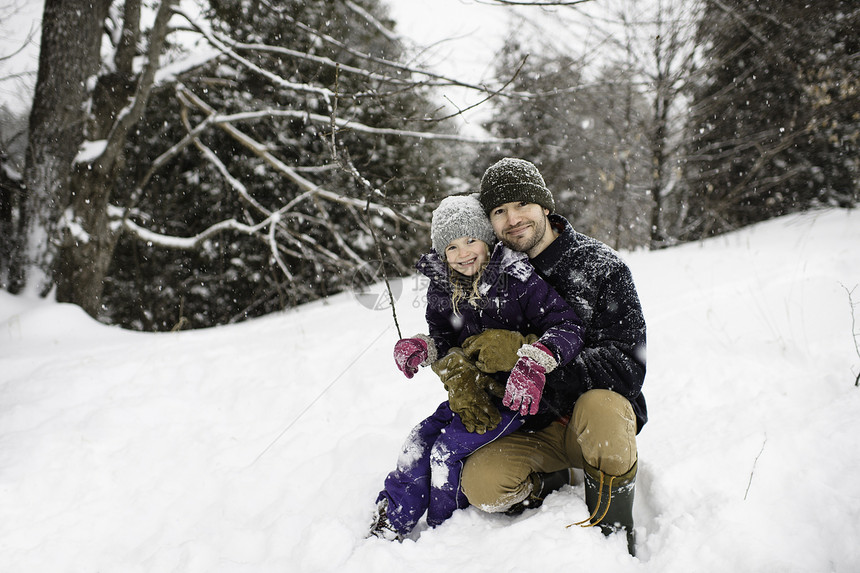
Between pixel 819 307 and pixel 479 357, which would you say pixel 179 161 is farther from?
pixel 819 307

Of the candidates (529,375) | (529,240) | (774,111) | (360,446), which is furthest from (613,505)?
(774,111)

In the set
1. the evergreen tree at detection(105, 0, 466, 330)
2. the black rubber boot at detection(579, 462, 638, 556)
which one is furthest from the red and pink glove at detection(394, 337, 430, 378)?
the evergreen tree at detection(105, 0, 466, 330)

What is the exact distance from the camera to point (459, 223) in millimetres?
2025

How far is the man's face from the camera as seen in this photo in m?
2.06

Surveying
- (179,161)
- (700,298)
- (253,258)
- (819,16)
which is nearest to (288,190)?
(253,258)

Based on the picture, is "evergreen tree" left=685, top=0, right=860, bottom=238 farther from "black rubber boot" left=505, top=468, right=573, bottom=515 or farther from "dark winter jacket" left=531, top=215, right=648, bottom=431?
"black rubber boot" left=505, top=468, right=573, bottom=515

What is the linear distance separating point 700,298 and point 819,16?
5.77m

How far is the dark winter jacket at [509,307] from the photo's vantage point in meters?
1.77

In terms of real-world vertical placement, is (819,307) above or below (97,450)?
above

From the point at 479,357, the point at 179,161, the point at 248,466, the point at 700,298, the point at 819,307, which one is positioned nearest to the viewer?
the point at 479,357

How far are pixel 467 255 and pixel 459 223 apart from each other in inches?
5.9

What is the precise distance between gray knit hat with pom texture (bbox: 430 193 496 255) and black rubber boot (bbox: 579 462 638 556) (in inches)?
43.0

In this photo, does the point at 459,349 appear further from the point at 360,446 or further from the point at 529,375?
the point at 360,446

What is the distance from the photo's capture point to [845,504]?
64.4 inches
